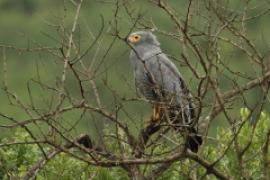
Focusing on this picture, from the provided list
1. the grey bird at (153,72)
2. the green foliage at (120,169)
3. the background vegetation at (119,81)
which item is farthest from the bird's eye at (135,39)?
Result: the green foliage at (120,169)

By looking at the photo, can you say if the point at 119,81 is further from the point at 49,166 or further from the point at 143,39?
the point at 143,39

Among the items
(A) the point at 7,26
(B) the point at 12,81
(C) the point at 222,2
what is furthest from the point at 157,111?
(A) the point at 7,26

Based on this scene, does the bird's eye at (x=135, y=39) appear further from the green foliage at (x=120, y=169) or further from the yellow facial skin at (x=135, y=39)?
the green foliage at (x=120, y=169)

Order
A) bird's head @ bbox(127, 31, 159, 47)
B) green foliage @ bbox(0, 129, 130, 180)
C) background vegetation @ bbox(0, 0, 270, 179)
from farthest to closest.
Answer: bird's head @ bbox(127, 31, 159, 47), green foliage @ bbox(0, 129, 130, 180), background vegetation @ bbox(0, 0, 270, 179)

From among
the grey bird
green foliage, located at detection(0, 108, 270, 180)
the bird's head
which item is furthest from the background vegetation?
the bird's head

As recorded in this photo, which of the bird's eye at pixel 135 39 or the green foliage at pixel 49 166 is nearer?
the green foliage at pixel 49 166

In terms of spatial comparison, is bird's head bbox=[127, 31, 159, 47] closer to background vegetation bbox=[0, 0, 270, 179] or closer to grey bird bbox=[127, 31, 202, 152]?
grey bird bbox=[127, 31, 202, 152]

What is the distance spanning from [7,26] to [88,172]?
5069 cm

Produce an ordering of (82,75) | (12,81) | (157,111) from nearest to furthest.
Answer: (82,75), (157,111), (12,81)

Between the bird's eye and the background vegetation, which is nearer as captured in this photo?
the background vegetation

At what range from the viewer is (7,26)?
193ft

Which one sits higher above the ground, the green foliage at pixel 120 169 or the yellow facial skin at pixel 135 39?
the yellow facial skin at pixel 135 39

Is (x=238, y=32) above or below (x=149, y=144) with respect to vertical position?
above

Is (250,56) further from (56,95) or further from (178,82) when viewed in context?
(178,82)
